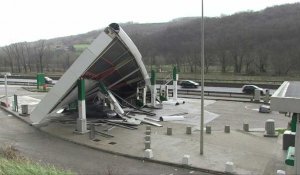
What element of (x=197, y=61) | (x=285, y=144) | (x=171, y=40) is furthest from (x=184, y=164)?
(x=171, y=40)

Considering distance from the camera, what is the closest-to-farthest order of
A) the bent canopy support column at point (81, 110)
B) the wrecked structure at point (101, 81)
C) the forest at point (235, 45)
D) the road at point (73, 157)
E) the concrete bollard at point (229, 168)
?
the concrete bollard at point (229, 168)
the road at point (73, 157)
the wrecked structure at point (101, 81)
the bent canopy support column at point (81, 110)
the forest at point (235, 45)

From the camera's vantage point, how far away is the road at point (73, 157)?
14.6m

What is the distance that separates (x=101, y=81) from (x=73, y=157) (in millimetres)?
9495

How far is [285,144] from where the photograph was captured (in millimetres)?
16281

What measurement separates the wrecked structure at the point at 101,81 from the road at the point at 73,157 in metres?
1.69

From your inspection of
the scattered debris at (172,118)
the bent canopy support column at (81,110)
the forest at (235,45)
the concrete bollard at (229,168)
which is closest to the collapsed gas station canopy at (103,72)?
the bent canopy support column at (81,110)

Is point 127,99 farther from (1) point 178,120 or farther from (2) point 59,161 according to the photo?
(2) point 59,161

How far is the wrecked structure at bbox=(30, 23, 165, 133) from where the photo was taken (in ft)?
65.7

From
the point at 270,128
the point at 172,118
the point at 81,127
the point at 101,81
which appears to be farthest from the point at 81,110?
the point at 270,128

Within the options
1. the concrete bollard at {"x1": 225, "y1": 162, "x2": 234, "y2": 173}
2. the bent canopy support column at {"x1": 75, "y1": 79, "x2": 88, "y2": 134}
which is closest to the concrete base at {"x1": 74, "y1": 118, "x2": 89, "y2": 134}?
the bent canopy support column at {"x1": 75, "y1": 79, "x2": 88, "y2": 134}

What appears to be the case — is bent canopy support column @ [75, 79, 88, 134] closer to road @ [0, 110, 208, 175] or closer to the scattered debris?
road @ [0, 110, 208, 175]

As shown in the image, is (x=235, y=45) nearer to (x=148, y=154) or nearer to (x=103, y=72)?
(x=103, y=72)

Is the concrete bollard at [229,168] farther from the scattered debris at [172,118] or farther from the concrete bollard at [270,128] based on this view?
the scattered debris at [172,118]

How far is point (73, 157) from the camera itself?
16453mm
